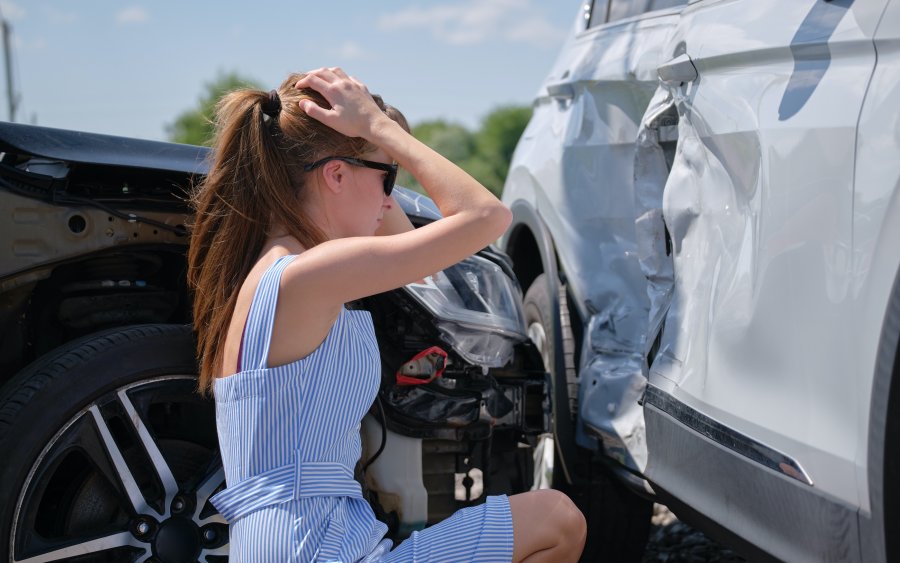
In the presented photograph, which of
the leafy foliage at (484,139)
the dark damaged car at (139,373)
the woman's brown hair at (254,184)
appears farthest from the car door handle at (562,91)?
the leafy foliage at (484,139)

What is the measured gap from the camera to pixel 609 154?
3.18m

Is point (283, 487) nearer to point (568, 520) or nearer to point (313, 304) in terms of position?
point (313, 304)

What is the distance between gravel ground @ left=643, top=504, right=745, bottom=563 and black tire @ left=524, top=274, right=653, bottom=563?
397 mm

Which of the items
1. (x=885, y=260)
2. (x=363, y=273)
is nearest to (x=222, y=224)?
(x=363, y=273)

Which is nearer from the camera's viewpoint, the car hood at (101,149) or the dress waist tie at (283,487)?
the dress waist tie at (283,487)

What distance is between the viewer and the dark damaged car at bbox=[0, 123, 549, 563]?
2.34m

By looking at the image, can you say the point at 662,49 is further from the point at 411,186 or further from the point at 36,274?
the point at 36,274

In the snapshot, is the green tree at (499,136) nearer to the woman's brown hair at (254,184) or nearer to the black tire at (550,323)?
the black tire at (550,323)

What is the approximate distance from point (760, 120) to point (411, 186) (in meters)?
1.31

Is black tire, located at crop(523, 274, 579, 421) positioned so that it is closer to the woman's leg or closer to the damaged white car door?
the damaged white car door

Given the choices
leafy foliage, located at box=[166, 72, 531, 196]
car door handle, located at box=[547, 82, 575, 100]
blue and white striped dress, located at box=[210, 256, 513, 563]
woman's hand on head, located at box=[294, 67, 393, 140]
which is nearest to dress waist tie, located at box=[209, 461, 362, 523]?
blue and white striped dress, located at box=[210, 256, 513, 563]

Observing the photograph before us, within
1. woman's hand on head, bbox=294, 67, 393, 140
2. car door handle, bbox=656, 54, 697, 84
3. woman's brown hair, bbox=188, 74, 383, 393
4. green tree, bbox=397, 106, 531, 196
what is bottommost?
green tree, bbox=397, 106, 531, 196

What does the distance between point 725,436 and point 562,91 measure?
72.0 inches

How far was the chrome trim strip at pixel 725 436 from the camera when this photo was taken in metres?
1.87
